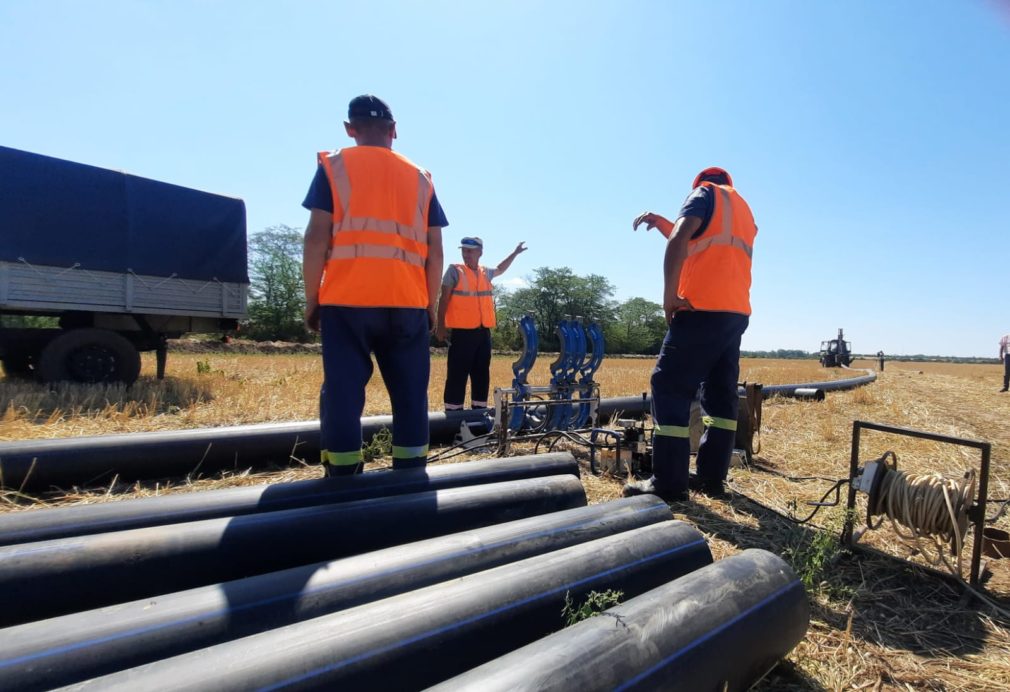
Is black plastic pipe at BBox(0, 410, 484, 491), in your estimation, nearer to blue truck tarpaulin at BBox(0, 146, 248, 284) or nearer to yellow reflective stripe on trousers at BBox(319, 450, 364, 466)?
yellow reflective stripe on trousers at BBox(319, 450, 364, 466)

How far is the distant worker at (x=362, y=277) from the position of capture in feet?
Result: 8.35

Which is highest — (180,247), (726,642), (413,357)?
(180,247)

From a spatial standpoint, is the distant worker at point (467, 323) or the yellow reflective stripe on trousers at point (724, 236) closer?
the yellow reflective stripe on trousers at point (724, 236)

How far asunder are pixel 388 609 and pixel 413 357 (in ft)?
5.19

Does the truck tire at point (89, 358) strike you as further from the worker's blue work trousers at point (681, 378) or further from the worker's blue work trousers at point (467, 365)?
the worker's blue work trousers at point (681, 378)

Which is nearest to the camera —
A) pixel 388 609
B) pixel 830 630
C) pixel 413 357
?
pixel 388 609

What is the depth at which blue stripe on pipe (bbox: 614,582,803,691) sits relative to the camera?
1.12 meters

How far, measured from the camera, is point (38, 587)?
1440mm

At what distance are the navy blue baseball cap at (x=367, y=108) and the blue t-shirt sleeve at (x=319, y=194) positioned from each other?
40cm

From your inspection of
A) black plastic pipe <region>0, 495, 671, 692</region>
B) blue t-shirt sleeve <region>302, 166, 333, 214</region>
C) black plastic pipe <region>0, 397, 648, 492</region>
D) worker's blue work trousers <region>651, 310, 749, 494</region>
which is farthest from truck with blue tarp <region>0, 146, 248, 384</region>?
worker's blue work trousers <region>651, 310, 749, 494</region>

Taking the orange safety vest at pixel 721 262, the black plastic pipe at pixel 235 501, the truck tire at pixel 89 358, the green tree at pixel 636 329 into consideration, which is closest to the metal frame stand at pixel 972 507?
the orange safety vest at pixel 721 262

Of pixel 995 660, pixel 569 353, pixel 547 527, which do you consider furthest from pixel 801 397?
pixel 547 527

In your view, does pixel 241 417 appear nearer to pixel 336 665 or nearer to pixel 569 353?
pixel 569 353

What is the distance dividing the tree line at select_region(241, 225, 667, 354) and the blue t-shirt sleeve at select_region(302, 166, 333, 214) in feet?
64.7
